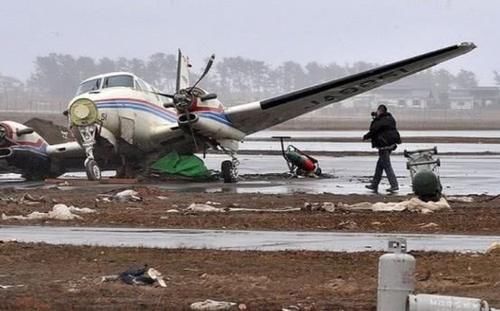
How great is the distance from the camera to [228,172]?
28.0 meters

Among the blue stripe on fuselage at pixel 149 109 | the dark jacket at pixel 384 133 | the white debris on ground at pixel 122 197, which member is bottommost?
the white debris on ground at pixel 122 197

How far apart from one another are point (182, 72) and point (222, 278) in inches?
824

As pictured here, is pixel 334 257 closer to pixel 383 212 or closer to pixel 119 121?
pixel 383 212

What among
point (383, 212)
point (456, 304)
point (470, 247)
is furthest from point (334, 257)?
point (383, 212)

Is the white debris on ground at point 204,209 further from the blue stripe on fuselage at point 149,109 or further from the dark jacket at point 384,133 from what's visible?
the blue stripe on fuselage at point 149,109

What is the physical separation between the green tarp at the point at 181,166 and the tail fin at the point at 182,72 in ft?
6.65

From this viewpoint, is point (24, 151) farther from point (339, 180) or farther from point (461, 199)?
point (461, 199)

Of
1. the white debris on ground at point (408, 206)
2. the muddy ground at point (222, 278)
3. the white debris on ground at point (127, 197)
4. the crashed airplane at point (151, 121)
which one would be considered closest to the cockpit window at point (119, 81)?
the crashed airplane at point (151, 121)

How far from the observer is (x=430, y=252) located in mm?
12141

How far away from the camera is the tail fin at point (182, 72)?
29944 millimetres

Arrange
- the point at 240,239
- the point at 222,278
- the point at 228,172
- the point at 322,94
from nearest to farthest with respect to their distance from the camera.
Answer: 1. the point at 222,278
2. the point at 240,239
3. the point at 228,172
4. the point at 322,94

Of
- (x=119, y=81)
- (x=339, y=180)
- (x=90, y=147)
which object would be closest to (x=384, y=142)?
(x=339, y=180)

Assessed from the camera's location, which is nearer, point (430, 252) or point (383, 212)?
point (430, 252)

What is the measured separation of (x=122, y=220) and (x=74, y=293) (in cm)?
768
